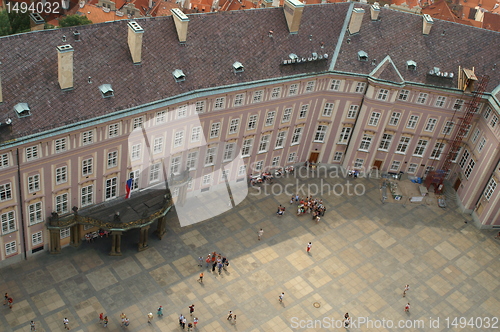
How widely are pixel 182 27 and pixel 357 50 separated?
27981 millimetres

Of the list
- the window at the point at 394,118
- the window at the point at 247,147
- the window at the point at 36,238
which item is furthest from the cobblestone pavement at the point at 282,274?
the window at the point at 394,118

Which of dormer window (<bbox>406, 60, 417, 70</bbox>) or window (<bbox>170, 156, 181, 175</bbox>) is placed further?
dormer window (<bbox>406, 60, 417, 70</bbox>)

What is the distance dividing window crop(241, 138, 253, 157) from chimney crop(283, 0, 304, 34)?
16881 mm

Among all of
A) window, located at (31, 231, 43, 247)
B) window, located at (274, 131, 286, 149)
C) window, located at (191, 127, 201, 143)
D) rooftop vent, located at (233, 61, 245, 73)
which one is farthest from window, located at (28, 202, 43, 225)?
window, located at (274, 131, 286, 149)

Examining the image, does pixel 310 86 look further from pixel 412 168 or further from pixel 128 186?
pixel 128 186

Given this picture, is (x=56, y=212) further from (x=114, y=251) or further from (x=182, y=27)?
(x=182, y=27)

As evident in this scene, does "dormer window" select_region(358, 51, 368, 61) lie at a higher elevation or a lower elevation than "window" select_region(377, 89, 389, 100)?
higher

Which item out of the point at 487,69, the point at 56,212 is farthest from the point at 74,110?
the point at 487,69

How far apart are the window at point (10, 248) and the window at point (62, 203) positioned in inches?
257

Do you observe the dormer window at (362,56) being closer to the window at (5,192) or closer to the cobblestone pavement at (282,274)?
the cobblestone pavement at (282,274)

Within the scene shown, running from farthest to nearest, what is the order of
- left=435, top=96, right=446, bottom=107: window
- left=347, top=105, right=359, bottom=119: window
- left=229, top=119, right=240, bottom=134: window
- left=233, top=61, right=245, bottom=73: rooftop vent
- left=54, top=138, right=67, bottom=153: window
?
left=347, top=105, right=359, bottom=119: window
left=435, top=96, right=446, bottom=107: window
left=229, top=119, right=240, bottom=134: window
left=233, top=61, right=245, bottom=73: rooftop vent
left=54, top=138, right=67, bottom=153: window

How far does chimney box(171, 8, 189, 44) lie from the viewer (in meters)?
79.3

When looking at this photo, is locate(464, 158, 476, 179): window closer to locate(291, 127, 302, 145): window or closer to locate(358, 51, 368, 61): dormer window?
locate(358, 51, 368, 61): dormer window

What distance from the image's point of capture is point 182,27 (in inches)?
3142
